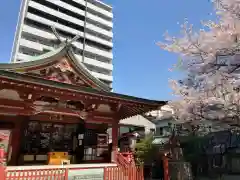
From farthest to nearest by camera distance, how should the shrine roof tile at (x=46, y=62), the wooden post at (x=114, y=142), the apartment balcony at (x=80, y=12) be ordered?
the apartment balcony at (x=80, y=12), the wooden post at (x=114, y=142), the shrine roof tile at (x=46, y=62)

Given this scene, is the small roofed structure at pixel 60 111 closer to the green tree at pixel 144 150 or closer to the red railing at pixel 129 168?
the red railing at pixel 129 168

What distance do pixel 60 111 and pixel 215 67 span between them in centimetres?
736

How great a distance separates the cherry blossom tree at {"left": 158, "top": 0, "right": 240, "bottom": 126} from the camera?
9.34 meters

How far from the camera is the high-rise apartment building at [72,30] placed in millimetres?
51500

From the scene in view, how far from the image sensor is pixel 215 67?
10.6 meters

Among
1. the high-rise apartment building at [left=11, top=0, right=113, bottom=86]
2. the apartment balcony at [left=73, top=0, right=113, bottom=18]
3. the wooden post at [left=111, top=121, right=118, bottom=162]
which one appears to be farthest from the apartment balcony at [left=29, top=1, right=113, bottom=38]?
the wooden post at [left=111, top=121, right=118, bottom=162]

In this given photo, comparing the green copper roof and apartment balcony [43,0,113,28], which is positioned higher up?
apartment balcony [43,0,113,28]

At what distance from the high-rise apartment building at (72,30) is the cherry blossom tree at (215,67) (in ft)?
124

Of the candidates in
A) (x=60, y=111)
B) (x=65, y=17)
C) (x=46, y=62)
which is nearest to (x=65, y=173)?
(x=60, y=111)

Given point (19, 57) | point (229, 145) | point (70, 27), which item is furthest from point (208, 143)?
point (70, 27)

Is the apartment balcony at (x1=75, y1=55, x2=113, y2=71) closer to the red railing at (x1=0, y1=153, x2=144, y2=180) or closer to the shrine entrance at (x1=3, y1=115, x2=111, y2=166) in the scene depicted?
the shrine entrance at (x1=3, y1=115, x2=111, y2=166)

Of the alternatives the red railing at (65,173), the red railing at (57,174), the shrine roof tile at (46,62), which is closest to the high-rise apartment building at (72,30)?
the shrine roof tile at (46,62)

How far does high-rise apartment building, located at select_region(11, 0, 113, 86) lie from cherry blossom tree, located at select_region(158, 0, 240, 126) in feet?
124

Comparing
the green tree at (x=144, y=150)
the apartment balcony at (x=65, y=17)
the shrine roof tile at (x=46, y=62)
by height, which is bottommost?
the green tree at (x=144, y=150)
